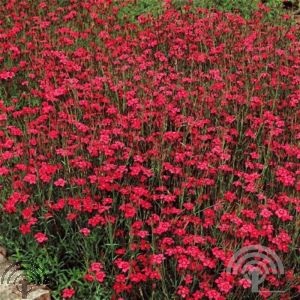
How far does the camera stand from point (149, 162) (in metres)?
5.16

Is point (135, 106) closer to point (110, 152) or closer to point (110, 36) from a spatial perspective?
point (110, 152)

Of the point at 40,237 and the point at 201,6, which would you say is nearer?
the point at 40,237

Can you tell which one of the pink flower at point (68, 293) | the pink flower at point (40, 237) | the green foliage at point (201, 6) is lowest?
the pink flower at point (68, 293)

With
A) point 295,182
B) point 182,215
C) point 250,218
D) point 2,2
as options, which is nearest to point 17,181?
point 182,215

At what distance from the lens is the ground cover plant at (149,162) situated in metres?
4.17

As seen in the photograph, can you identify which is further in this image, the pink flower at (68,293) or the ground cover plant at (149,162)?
the ground cover plant at (149,162)

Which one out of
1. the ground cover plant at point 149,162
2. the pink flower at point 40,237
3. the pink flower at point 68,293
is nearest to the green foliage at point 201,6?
the ground cover plant at point 149,162

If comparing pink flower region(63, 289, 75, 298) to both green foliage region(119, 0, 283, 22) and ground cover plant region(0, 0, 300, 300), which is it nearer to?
ground cover plant region(0, 0, 300, 300)

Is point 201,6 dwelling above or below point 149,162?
above

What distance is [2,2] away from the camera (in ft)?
27.7

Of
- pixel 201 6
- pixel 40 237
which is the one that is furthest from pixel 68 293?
pixel 201 6

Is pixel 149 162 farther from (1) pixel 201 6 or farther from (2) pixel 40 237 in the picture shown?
(1) pixel 201 6

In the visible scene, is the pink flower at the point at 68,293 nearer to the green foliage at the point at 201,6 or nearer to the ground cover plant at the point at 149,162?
the ground cover plant at the point at 149,162

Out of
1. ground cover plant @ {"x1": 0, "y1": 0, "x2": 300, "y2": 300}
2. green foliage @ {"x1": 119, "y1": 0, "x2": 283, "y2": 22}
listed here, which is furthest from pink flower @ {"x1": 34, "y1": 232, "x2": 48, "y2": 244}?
green foliage @ {"x1": 119, "y1": 0, "x2": 283, "y2": 22}
